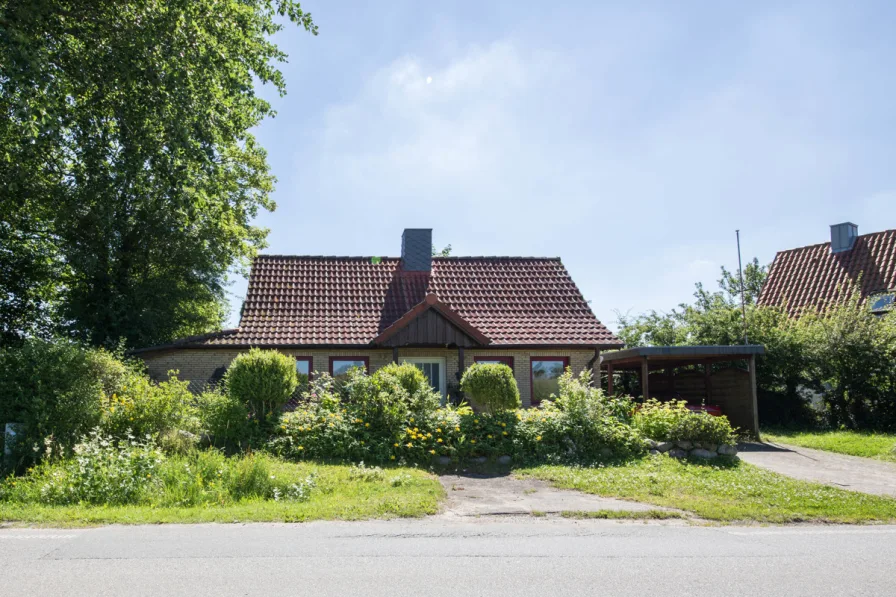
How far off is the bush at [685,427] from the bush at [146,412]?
9700 millimetres

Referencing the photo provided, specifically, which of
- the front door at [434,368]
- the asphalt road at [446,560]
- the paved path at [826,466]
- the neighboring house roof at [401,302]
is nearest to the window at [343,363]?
the neighboring house roof at [401,302]

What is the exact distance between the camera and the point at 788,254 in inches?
1289

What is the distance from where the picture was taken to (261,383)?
14016 millimetres

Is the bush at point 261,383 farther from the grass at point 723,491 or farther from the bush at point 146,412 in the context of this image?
the grass at point 723,491

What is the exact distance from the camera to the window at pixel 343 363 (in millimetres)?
20453

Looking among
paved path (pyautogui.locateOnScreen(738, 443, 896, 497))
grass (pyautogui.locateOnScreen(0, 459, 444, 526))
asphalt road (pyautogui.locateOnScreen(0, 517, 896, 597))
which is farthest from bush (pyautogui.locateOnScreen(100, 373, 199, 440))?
paved path (pyautogui.locateOnScreen(738, 443, 896, 497))

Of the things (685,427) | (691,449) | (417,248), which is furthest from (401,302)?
(691,449)

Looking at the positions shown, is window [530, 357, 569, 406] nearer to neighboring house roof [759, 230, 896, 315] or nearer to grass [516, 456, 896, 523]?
grass [516, 456, 896, 523]

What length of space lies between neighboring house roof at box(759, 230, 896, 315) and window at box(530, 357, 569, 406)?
13.4 metres

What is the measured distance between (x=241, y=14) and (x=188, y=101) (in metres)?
2.61

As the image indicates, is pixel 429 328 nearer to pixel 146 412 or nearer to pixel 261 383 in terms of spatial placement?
pixel 261 383

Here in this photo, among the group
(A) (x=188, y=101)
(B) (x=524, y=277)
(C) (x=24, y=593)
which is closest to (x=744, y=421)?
(B) (x=524, y=277)

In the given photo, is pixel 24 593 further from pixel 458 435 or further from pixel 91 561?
pixel 458 435

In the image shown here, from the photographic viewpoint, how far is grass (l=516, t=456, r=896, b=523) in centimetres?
884
